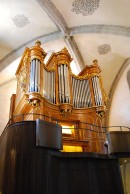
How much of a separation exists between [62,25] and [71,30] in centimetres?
48

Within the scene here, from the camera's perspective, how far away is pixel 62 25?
937 cm

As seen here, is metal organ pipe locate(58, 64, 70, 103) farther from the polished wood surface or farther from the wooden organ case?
the polished wood surface

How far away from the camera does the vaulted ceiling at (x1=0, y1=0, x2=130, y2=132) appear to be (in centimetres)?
845

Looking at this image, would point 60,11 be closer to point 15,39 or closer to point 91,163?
point 15,39

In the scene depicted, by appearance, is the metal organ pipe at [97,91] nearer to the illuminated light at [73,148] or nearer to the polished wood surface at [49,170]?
the illuminated light at [73,148]

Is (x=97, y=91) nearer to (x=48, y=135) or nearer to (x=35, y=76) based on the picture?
(x=35, y=76)

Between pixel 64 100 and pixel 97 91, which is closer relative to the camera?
pixel 64 100

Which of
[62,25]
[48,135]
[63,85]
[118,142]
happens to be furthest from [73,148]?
[62,25]

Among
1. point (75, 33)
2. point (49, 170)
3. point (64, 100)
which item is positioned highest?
point (75, 33)

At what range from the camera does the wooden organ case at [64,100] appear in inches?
267

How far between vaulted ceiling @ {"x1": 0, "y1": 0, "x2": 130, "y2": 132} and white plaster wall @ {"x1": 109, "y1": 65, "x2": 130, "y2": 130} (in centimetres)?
66

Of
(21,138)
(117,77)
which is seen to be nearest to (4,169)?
(21,138)

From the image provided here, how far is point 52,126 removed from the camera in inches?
223

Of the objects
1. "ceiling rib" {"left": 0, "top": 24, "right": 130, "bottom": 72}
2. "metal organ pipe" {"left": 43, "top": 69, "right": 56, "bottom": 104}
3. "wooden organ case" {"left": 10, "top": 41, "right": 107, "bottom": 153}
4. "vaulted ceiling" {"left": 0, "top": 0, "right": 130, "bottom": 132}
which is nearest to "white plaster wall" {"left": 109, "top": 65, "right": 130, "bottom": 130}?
"vaulted ceiling" {"left": 0, "top": 0, "right": 130, "bottom": 132}
